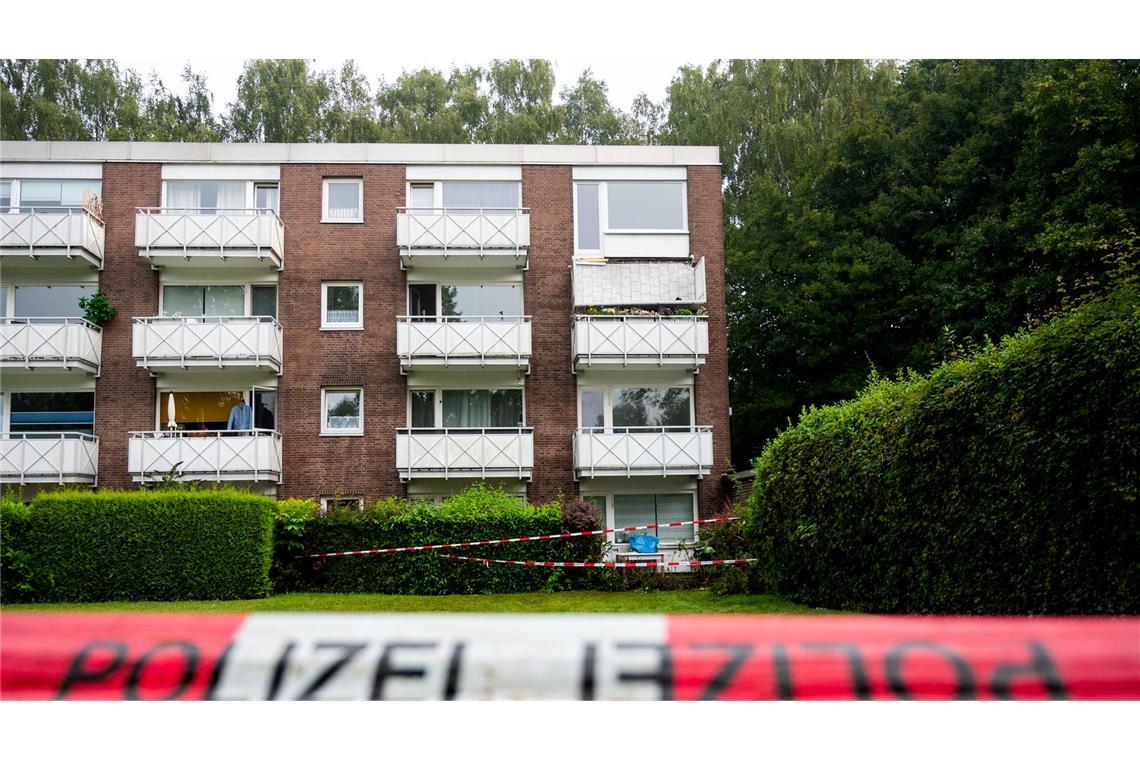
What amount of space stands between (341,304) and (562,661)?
2606cm

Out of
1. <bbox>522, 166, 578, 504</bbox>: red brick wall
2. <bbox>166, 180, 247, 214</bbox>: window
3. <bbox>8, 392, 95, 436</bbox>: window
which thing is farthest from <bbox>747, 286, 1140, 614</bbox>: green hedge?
<bbox>8, 392, 95, 436</bbox>: window

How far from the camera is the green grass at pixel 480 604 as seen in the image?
1559 cm

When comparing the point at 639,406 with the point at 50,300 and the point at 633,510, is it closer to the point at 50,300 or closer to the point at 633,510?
the point at 633,510

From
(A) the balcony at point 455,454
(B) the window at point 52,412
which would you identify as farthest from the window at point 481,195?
(B) the window at point 52,412

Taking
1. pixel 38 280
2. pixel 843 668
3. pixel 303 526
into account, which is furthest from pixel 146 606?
pixel 843 668

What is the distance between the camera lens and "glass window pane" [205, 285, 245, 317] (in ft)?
90.9

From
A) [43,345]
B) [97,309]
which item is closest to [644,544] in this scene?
[97,309]

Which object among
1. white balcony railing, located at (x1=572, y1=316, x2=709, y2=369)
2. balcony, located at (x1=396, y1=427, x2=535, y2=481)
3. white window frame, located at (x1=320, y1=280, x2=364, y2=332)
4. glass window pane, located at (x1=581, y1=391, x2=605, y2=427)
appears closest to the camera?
balcony, located at (x1=396, y1=427, x2=535, y2=481)

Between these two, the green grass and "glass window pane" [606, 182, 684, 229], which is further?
"glass window pane" [606, 182, 684, 229]

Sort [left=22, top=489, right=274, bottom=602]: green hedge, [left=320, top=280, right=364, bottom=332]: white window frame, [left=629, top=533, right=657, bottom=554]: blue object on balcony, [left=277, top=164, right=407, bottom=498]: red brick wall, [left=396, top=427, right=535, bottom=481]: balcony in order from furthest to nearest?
[left=320, top=280, right=364, bottom=332]: white window frame
[left=277, top=164, right=407, bottom=498]: red brick wall
[left=396, top=427, right=535, bottom=481]: balcony
[left=629, top=533, right=657, bottom=554]: blue object on balcony
[left=22, top=489, right=274, bottom=602]: green hedge

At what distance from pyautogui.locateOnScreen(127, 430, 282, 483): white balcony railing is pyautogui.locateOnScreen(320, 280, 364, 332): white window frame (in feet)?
11.9

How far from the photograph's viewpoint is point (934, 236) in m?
32.2

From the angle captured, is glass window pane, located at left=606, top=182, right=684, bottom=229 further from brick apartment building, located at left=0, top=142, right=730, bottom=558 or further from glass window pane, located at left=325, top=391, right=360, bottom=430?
glass window pane, located at left=325, top=391, right=360, bottom=430

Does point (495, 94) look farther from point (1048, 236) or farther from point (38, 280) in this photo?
point (1048, 236)
